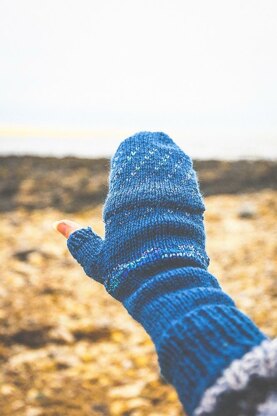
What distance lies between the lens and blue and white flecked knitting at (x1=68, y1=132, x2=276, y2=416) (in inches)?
29.8

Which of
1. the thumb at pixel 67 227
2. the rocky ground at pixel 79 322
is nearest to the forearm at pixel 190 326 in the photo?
the thumb at pixel 67 227

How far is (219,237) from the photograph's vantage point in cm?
509

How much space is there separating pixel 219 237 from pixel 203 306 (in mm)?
4343

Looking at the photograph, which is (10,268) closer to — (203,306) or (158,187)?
(158,187)

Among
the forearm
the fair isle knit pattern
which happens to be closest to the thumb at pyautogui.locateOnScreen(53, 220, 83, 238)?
the forearm

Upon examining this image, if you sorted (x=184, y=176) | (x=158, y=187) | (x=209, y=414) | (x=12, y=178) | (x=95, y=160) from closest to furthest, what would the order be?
(x=209, y=414) → (x=158, y=187) → (x=184, y=176) → (x=12, y=178) → (x=95, y=160)

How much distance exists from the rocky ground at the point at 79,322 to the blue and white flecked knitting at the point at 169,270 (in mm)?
1431

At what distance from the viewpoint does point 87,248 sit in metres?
1.22

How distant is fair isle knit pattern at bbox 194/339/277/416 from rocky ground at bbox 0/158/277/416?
5.52 ft

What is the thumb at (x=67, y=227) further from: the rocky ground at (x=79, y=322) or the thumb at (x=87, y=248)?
the rocky ground at (x=79, y=322)

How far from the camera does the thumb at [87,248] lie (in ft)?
3.90

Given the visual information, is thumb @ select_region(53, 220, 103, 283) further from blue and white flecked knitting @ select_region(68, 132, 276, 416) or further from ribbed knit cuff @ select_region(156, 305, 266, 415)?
ribbed knit cuff @ select_region(156, 305, 266, 415)

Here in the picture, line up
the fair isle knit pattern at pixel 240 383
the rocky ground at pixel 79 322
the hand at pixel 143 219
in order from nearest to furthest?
the fair isle knit pattern at pixel 240 383 → the hand at pixel 143 219 → the rocky ground at pixel 79 322

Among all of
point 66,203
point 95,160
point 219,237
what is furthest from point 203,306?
point 95,160
